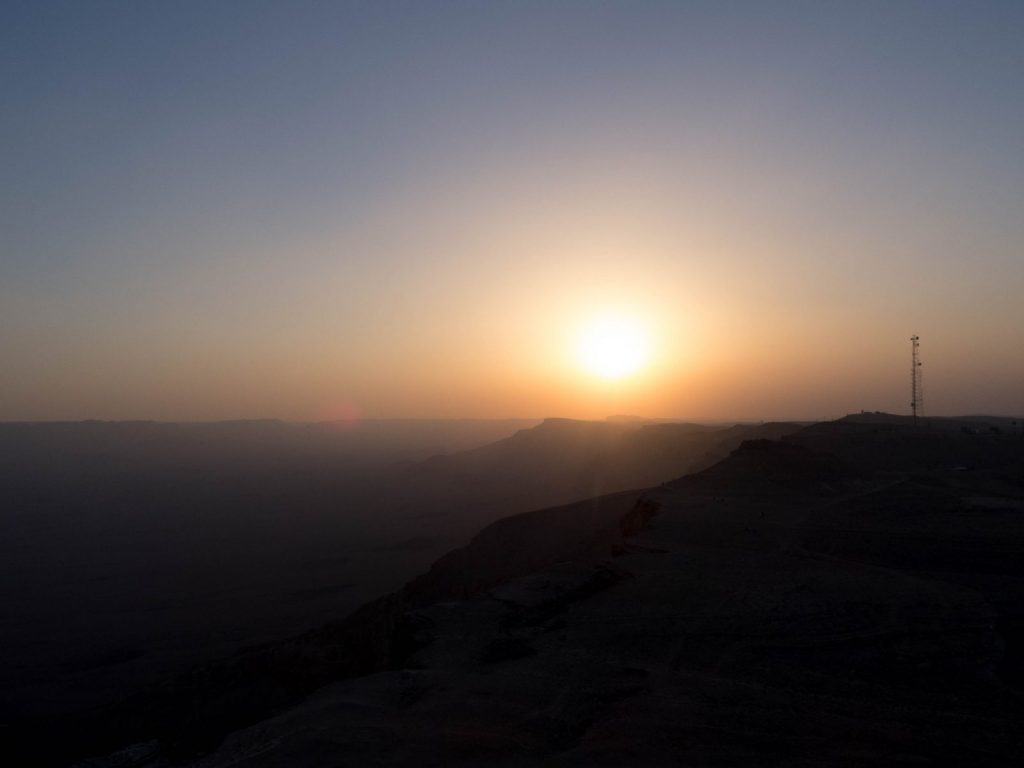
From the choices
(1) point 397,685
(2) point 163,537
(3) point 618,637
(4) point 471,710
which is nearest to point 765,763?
(4) point 471,710

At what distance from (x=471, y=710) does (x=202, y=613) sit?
34.7m

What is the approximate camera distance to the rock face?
334 inches

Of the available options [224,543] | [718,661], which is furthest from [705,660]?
[224,543]

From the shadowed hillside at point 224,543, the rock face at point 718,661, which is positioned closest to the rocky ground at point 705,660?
the rock face at point 718,661

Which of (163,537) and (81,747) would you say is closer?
(81,747)

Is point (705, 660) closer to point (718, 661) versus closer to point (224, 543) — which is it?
point (718, 661)

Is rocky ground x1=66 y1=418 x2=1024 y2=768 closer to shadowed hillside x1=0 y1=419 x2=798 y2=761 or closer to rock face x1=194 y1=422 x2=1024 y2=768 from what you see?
rock face x1=194 y1=422 x2=1024 y2=768

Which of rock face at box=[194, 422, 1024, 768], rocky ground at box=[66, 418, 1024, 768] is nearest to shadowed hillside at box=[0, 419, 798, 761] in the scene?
rocky ground at box=[66, 418, 1024, 768]

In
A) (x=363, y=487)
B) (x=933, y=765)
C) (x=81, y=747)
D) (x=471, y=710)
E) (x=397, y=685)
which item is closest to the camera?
(x=933, y=765)

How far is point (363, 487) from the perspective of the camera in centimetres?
10425

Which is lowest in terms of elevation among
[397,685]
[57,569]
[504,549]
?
[57,569]

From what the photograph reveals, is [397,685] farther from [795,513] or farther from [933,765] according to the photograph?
[795,513]

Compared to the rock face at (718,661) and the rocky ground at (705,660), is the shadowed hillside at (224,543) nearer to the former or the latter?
the rocky ground at (705,660)

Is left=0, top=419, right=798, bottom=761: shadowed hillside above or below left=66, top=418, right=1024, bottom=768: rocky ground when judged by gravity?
below
